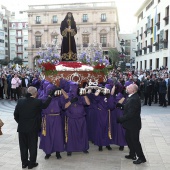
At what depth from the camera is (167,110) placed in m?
13.6

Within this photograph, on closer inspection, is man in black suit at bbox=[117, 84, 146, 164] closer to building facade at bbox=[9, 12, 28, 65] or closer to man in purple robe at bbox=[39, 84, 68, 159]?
man in purple robe at bbox=[39, 84, 68, 159]

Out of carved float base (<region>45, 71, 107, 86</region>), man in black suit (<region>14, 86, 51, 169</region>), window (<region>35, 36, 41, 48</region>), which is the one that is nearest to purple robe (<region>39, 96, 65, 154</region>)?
man in black suit (<region>14, 86, 51, 169</region>)

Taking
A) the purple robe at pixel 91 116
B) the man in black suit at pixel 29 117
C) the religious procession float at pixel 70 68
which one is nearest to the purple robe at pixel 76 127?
the purple robe at pixel 91 116

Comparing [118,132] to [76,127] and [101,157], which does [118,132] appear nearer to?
[101,157]

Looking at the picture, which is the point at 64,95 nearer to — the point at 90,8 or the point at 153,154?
the point at 153,154

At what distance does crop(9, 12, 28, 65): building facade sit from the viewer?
79.2 meters

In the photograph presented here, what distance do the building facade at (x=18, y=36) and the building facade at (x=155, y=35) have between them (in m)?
45.5

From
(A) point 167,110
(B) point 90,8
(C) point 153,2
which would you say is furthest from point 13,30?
(A) point 167,110

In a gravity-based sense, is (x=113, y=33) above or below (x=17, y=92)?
above

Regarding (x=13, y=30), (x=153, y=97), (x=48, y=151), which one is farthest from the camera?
(x=13, y=30)

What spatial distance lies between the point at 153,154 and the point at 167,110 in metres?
7.34

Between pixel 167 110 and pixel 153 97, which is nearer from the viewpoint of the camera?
pixel 167 110

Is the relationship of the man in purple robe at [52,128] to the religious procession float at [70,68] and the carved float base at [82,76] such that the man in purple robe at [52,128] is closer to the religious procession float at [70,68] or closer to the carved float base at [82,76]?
the religious procession float at [70,68]

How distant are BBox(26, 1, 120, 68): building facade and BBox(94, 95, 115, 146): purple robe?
151ft
